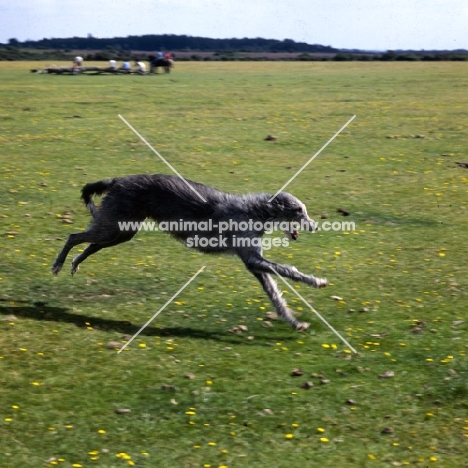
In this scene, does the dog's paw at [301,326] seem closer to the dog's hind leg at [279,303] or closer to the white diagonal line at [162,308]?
the dog's hind leg at [279,303]

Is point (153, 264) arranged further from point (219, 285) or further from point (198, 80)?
point (198, 80)

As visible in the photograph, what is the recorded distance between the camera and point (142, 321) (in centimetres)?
980

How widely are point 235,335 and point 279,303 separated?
26.4 inches

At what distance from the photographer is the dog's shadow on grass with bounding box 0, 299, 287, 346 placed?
30.9 feet

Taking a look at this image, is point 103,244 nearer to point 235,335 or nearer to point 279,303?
point 235,335

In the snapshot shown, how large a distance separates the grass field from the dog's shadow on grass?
1.4 inches

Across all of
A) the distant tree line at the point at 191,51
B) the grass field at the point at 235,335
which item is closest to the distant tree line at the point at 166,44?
the distant tree line at the point at 191,51

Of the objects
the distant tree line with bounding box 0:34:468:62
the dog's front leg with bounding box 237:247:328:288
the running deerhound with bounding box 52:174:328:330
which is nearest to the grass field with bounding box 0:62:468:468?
the dog's front leg with bounding box 237:247:328:288

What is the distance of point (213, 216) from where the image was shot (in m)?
9.77

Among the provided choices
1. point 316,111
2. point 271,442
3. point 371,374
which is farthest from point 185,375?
point 316,111

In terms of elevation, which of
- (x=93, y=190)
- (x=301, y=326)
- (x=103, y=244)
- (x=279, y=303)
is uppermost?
(x=93, y=190)

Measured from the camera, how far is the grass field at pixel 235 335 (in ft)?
23.6

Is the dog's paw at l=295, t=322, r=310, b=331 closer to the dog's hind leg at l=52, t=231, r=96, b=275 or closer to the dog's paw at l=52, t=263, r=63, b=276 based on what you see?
the dog's hind leg at l=52, t=231, r=96, b=275

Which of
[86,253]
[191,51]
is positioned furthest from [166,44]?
[86,253]
